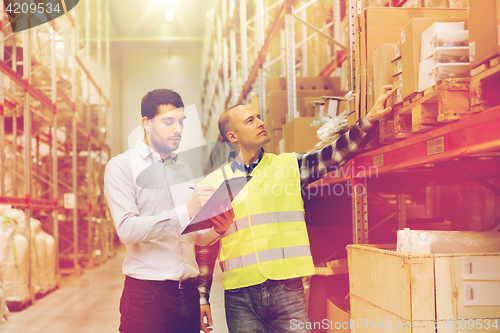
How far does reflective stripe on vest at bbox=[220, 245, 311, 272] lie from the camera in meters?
2.49

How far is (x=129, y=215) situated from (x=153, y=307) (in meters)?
0.49

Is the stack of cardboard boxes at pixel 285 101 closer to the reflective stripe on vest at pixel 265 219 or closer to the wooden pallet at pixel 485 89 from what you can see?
the reflective stripe on vest at pixel 265 219

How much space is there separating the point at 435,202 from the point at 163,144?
552 centimetres

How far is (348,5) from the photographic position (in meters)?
3.01

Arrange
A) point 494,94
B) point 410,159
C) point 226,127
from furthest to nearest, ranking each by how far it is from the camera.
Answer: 1. point 226,127
2. point 410,159
3. point 494,94

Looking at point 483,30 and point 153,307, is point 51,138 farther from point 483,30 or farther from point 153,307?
point 483,30

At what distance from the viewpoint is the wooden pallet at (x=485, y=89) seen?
64.6 inches

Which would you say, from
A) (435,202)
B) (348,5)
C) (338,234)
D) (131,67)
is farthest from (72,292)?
(131,67)

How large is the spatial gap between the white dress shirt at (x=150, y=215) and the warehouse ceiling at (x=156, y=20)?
680 inches

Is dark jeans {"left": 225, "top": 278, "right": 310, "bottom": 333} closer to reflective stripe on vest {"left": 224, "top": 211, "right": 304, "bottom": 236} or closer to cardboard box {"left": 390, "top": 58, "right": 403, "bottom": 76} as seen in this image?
reflective stripe on vest {"left": 224, "top": 211, "right": 304, "bottom": 236}

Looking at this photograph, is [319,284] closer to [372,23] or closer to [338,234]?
[338,234]

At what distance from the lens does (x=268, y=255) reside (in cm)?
249

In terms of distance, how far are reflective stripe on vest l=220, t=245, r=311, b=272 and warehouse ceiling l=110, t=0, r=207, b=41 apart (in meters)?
17.4

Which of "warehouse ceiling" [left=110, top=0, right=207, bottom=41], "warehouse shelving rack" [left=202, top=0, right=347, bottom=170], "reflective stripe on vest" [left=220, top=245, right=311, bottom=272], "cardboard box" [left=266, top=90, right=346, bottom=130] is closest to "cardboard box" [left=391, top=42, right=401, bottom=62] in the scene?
"reflective stripe on vest" [left=220, top=245, right=311, bottom=272]
